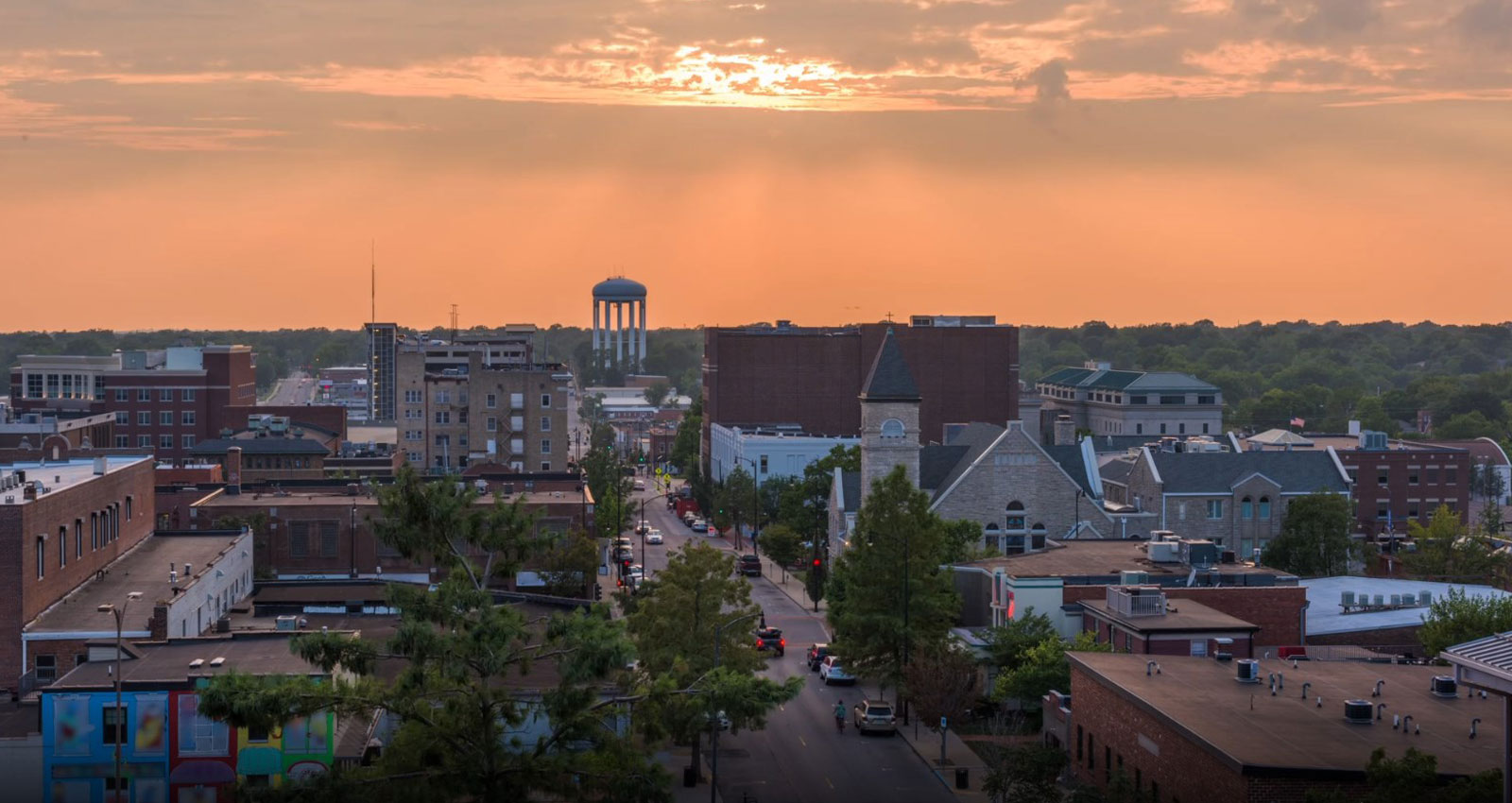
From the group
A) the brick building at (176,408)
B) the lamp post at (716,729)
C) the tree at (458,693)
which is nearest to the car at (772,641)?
the lamp post at (716,729)

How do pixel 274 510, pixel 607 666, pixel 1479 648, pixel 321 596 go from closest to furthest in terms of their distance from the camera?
pixel 1479 648 < pixel 607 666 < pixel 321 596 < pixel 274 510

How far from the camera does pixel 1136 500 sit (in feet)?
358

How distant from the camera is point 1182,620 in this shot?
6175 centimetres

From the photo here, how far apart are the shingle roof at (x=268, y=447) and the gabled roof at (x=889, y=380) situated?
176 feet

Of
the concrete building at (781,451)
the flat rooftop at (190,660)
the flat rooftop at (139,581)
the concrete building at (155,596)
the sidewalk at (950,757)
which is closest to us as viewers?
the flat rooftop at (190,660)

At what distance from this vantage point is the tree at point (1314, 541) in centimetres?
10025

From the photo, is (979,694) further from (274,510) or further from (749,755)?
(274,510)

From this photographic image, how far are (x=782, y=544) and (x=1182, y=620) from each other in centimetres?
5603

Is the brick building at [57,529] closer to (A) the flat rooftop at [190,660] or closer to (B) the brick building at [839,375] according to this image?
(A) the flat rooftop at [190,660]

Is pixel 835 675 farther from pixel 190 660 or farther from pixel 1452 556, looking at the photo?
pixel 1452 556

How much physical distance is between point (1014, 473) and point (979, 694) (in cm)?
3274

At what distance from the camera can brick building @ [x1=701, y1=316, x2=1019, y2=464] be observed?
7259 inches

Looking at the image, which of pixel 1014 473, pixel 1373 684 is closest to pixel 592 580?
pixel 1014 473

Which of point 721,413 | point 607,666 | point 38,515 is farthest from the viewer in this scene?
point 721,413
